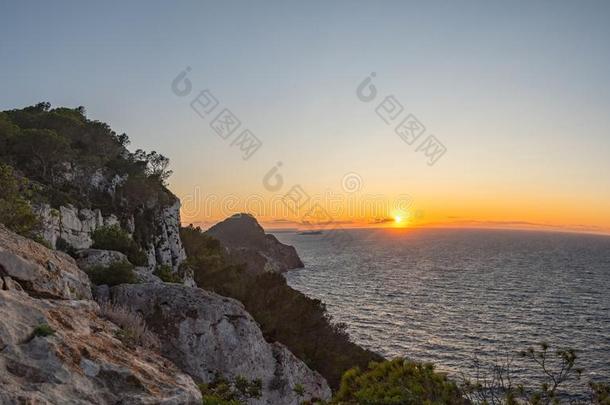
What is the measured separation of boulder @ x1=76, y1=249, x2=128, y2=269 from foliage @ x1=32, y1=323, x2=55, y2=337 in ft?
49.6

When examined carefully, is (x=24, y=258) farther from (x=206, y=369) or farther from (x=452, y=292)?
(x=452, y=292)

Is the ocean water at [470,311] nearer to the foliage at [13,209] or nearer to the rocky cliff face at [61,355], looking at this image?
the foliage at [13,209]

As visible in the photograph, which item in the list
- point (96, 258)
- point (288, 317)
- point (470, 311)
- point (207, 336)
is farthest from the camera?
point (470, 311)

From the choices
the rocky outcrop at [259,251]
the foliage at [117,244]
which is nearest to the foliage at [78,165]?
the foliage at [117,244]

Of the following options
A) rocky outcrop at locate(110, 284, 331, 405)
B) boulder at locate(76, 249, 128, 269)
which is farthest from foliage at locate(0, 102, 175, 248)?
rocky outcrop at locate(110, 284, 331, 405)

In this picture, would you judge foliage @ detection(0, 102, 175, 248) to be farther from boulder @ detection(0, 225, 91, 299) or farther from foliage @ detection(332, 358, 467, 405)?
foliage @ detection(332, 358, 467, 405)

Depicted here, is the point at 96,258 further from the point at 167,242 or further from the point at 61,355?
the point at 167,242

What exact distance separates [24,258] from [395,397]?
10579 millimetres

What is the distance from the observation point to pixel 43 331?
874 centimetres

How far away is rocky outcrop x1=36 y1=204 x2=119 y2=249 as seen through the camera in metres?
31.9

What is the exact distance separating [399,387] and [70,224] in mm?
32944

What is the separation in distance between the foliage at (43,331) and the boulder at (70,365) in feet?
0.18

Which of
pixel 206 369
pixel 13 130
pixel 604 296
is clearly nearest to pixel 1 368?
pixel 206 369

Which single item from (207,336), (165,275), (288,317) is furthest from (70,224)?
(207,336)
